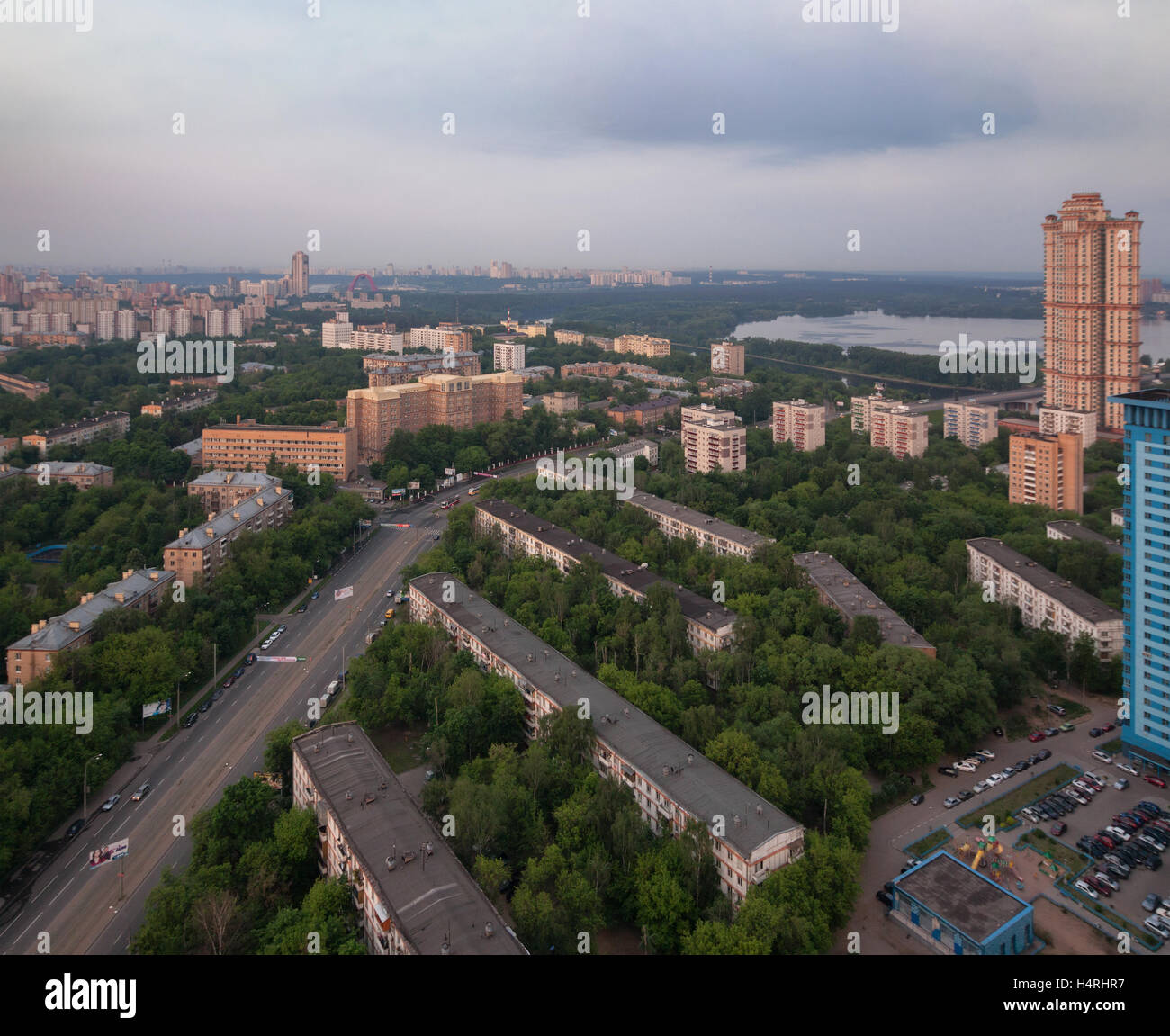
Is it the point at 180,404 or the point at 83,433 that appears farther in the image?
the point at 180,404

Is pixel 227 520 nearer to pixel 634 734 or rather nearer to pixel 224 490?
pixel 224 490

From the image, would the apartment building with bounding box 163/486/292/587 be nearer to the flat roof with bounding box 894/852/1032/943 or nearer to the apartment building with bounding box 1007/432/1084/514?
the flat roof with bounding box 894/852/1032/943

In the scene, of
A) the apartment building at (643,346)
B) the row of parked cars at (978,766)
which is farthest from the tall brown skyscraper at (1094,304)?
the apartment building at (643,346)

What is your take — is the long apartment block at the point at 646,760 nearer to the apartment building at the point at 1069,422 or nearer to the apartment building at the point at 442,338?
the apartment building at the point at 1069,422

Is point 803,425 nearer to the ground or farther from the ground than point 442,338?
nearer to the ground

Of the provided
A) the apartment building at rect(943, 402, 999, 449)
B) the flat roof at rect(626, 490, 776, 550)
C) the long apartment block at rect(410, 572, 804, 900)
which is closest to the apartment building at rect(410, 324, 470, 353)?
the apartment building at rect(943, 402, 999, 449)

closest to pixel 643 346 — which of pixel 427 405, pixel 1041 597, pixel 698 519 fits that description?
pixel 427 405

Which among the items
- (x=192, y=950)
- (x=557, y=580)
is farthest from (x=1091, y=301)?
(x=192, y=950)
